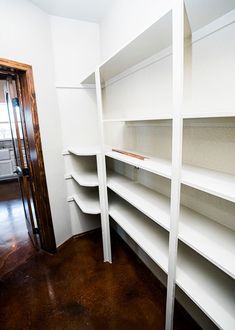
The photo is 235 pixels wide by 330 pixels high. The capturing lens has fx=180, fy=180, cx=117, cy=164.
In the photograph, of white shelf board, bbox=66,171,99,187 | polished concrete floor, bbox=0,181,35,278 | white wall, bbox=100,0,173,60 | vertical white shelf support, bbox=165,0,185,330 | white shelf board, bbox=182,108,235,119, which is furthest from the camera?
polished concrete floor, bbox=0,181,35,278

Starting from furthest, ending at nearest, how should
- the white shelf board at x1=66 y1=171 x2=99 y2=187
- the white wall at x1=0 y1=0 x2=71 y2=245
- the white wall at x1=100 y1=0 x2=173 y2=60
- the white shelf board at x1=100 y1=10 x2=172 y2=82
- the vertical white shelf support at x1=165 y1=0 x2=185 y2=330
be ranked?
the white shelf board at x1=66 y1=171 x2=99 y2=187
the white wall at x1=0 y1=0 x2=71 y2=245
the white wall at x1=100 y1=0 x2=173 y2=60
the white shelf board at x1=100 y1=10 x2=172 y2=82
the vertical white shelf support at x1=165 y1=0 x2=185 y2=330

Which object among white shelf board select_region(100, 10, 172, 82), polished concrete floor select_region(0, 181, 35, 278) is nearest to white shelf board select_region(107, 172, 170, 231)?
white shelf board select_region(100, 10, 172, 82)

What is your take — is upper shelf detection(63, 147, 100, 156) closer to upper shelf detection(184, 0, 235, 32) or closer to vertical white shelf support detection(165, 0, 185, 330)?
vertical white shelf support detection(165, 0, 185, 330)

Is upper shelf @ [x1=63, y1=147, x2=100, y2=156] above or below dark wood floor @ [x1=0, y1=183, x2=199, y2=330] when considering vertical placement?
above

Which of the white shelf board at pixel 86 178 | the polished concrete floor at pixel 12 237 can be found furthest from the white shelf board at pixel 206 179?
the polished concrete floor at pixel 12 237

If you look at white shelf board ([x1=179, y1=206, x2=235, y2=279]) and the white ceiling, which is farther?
the white ceiling

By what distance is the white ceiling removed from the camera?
175 cm

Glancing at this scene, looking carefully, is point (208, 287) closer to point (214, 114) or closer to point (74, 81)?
point (214, 114)

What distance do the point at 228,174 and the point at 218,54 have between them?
64cm

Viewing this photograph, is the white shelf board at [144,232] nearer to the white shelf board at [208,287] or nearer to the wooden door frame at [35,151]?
the white shelf board at [208,287]

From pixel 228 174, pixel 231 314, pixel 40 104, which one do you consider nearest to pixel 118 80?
pixel 40 104

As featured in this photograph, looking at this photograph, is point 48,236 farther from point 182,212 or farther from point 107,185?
point 182,212

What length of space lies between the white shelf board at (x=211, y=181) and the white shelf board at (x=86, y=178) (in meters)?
1.13

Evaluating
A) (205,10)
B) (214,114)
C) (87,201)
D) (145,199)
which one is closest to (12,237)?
(87,201)
